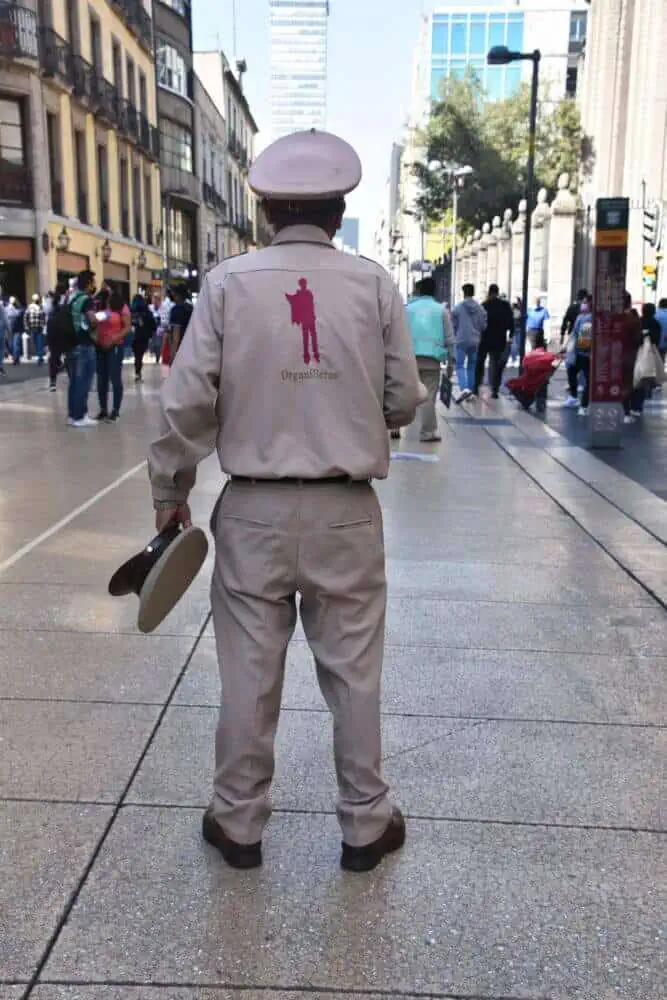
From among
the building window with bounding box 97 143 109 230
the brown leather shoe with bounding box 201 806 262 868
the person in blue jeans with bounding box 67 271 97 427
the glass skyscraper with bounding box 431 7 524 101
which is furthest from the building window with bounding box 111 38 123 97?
the glass skyscraper with bounding box 431 7 524 101

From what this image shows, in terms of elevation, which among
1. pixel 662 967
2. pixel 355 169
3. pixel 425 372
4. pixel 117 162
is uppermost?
pixel 117 162

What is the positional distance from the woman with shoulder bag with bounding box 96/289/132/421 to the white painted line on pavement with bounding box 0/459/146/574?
12.1ft

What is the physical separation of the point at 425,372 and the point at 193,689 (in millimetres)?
7918

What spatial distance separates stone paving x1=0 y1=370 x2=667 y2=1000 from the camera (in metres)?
2.48

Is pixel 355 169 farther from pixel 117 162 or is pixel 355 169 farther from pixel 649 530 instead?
pixel 117 162

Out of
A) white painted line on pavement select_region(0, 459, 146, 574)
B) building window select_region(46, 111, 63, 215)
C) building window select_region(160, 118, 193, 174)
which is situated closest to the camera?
white painted line on pavement select_region(0, 459, 146, 574)

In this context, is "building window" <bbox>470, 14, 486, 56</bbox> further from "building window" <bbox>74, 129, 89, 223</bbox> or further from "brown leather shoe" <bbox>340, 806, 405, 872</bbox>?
"brown leather shoe" <bbox>340, 806, 405, 872</bbox>

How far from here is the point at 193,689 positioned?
4.18 meters

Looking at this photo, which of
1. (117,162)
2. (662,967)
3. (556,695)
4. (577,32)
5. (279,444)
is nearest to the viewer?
(662,967)

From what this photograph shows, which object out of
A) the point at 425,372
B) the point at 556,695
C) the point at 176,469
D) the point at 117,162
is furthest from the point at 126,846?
the point at 117,162

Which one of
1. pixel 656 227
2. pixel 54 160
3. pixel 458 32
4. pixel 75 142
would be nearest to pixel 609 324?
pixel 656 227

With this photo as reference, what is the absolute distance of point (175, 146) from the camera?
50.2 m

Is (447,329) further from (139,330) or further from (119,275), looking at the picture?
(119,275)

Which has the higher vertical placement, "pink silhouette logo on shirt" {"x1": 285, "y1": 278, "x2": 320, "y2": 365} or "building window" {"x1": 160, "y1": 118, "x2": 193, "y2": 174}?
"building window" {"x1": 160, "y1": 118, "x2": 193, "y2": 174}
